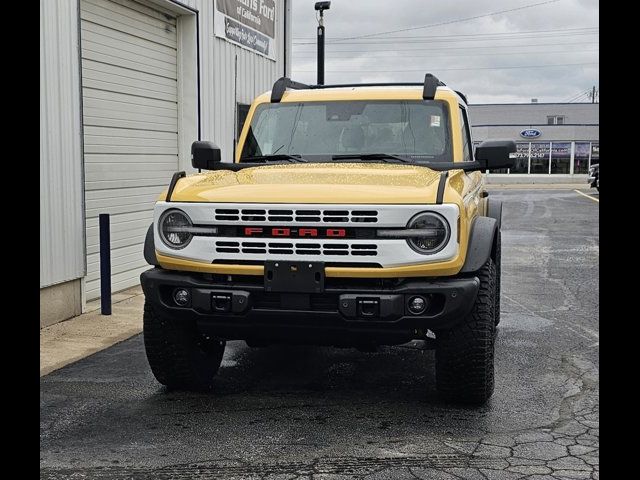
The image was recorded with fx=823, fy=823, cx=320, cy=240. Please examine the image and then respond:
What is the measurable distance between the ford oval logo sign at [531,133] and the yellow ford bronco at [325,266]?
5120 centimetres

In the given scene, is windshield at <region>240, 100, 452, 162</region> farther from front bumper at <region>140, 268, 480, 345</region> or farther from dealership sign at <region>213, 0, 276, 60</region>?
Result: dealership sign at <region>213, 0, 276, 60</region>

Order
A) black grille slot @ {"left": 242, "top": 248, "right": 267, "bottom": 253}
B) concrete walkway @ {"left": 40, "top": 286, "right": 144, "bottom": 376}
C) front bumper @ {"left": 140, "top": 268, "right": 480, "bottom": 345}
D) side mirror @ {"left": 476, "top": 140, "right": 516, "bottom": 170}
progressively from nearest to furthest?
1. front bumper @ {"left": 140, "top": 268, "right": 480, "bottom": 345}
2. black grille slot @ {"left": 242, "top": 248, "right": 267, "bottom": 253}
3. side mirror @ {"left": 476, "top": 140, "right": 516, "bottom": 170}
4. concrete walkway @ {"left": 40, "top": 286, "right": 144, "bottom": 376}

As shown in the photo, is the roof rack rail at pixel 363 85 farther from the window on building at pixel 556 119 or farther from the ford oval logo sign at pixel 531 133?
the window on building at pixel 556 119

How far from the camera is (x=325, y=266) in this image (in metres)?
4.71

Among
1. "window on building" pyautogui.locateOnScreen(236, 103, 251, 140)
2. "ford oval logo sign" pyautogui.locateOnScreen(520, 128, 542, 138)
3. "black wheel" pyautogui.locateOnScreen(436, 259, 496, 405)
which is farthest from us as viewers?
"ford oval logo sign" pyautogui.locateOnScreen(520, 128, 542, 138)

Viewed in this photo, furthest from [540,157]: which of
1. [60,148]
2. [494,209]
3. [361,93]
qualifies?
[361,93]

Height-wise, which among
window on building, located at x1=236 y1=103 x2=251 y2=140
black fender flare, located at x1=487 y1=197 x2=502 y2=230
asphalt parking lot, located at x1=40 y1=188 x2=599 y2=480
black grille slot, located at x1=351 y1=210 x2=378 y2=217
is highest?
window on building, located at x1=236 y1=103 x2=251 y2=140

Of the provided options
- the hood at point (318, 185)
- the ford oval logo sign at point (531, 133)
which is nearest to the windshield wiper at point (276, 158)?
the hood at point (318, 185)

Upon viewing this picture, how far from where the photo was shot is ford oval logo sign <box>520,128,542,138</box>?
180 ft

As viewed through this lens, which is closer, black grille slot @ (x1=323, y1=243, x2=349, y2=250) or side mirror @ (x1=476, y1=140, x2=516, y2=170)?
black grille slot @ (x1=323, y1=243, x2=349, y2=250)

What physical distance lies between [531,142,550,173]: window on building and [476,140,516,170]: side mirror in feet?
169

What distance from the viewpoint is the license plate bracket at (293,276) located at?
469 centimetres

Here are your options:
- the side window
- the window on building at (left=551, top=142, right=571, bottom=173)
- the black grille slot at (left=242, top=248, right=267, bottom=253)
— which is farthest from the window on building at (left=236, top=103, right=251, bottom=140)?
the window on building at (left=551, top=142, right=571, bottom=173)
